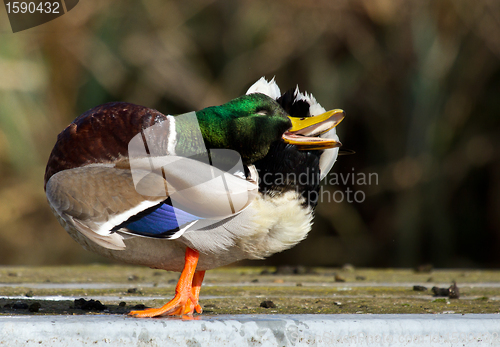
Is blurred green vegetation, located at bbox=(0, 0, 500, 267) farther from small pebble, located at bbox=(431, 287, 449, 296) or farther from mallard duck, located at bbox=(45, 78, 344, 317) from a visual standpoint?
mallard duck, located at bbox=(45, 78, 344, 317)

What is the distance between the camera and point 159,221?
197 centimetres

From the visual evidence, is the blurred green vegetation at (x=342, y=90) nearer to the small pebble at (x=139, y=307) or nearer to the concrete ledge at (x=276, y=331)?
the small pebble at (x=139, y=307)

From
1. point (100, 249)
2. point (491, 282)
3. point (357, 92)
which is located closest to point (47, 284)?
point (100, 249)

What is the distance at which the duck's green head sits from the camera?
2.21 meters

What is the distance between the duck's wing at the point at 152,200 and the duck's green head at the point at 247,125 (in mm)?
222

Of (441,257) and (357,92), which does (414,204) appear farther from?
(357,92)

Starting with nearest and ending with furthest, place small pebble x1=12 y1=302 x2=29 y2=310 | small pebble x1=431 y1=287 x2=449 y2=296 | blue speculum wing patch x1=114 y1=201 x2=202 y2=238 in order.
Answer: blue speculum wing patch x1=114 y1=201 x2=202 y2=238 < small pebble x1=12 y1=302 x2=29 y2=310 < small pebble x1=431 y1=287 x2=449 y2=296

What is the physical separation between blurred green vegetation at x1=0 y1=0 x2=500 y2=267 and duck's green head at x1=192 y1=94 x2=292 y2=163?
3.47 m

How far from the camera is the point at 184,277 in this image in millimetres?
2037

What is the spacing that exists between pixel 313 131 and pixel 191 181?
504mm

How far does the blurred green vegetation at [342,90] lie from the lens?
5699 millimetres

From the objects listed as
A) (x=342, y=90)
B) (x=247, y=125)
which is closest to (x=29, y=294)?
(x=247, y=125)

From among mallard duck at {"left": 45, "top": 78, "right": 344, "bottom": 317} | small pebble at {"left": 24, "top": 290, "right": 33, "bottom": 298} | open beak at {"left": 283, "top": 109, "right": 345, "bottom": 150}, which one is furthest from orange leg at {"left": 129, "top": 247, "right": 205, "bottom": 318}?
small pebble at {"left": 24, "top": 290, "right": 33, "bottom": 298}

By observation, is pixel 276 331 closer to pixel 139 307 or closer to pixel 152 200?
pixel 152 200
